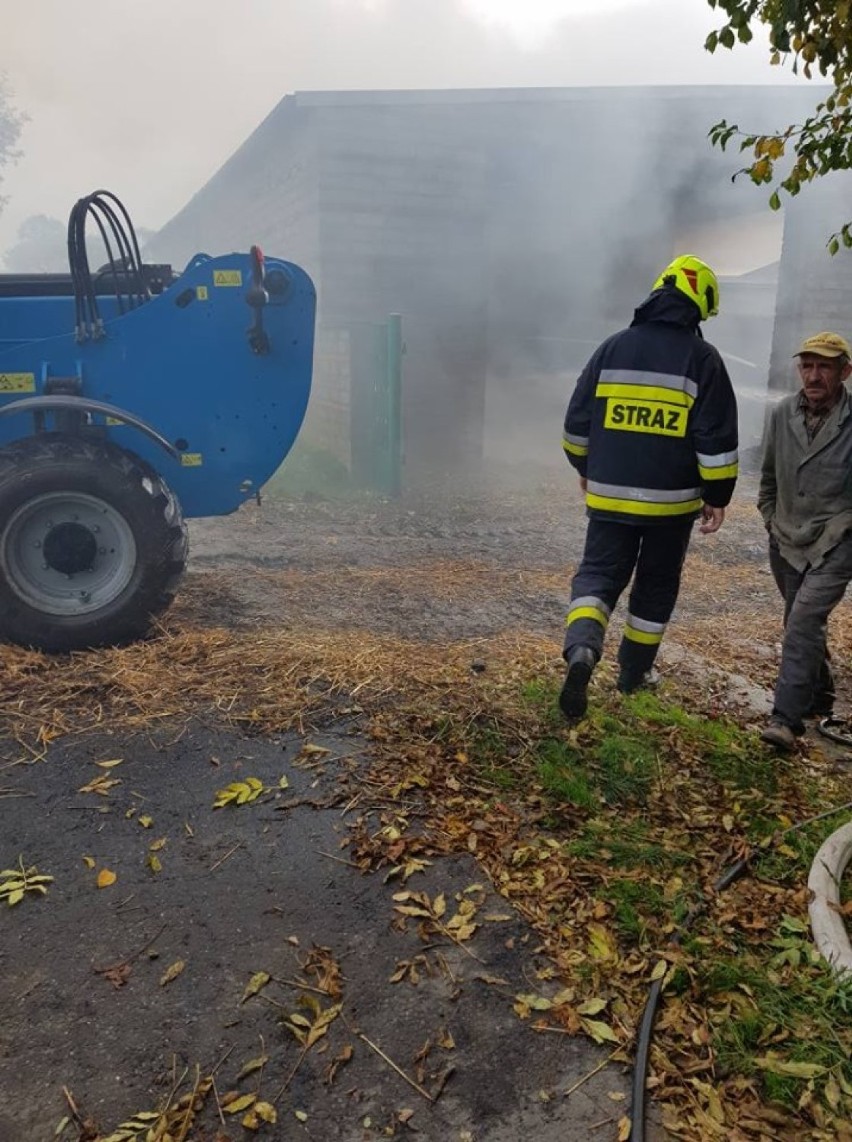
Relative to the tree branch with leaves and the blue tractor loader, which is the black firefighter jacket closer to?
the tree branch with leaves

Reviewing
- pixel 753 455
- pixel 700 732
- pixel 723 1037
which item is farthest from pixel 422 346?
pixel 723 1037

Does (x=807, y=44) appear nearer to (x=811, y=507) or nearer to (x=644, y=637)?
(x=811, y=507)

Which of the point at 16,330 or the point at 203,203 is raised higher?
the point at 203,203

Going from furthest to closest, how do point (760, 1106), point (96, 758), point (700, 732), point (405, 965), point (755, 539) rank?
point (755, 539) < point (700, 732) < point (96, 758) < point (405, 965) < point (760, 1106)

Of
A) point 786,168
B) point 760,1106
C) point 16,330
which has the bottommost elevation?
point 760,1106

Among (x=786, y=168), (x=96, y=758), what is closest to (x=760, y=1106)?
(x=96, y=758)

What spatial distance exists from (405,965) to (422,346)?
30.3 feet

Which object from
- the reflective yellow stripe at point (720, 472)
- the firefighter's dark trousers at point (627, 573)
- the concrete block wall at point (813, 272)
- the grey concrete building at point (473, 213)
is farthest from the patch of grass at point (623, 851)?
the concrete block wall at point (813, 272)

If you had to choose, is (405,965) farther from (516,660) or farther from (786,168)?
(786,168)

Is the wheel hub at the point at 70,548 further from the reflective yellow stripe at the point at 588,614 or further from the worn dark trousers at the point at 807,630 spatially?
the worn dark trousers at the point at 807,630

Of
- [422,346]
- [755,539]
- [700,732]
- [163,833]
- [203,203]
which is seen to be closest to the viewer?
[163,833]

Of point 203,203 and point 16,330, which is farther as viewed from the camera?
point 203,203

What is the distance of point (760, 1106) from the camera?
1.94 meters

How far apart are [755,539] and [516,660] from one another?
4302 millimetres
